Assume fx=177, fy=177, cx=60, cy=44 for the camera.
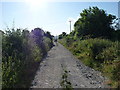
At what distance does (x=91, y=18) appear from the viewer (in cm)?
3588

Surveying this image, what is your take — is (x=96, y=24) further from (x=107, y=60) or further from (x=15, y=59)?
(x=15, y=59)

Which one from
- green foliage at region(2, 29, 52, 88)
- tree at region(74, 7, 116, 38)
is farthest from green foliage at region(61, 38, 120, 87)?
tree at region(74, 7, 116, 38)

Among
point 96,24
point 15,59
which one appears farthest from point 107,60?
point 96,24

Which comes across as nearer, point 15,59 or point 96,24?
point 15,59

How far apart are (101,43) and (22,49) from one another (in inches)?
310

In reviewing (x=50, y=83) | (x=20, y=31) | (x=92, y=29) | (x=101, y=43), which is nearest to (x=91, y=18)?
(x=92, y=29)

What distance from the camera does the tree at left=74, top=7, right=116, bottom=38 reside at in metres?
34.9

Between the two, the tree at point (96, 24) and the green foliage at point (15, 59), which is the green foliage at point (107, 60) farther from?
the tree at point (96, 24)

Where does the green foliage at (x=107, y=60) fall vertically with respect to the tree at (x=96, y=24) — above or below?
below

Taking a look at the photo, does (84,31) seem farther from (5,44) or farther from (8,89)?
(8,89)

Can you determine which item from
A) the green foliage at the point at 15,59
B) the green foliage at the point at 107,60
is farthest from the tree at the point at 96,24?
the green foliage at the point at 15,59

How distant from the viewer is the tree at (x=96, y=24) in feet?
115

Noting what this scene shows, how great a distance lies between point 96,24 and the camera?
34906 millimetres

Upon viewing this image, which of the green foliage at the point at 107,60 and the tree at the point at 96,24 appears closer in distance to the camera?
the green foliage at the point at 107,60
